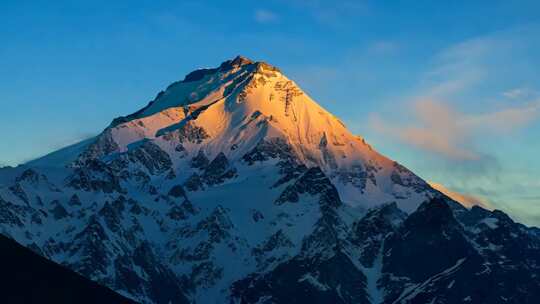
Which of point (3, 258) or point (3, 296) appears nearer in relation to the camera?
point (3, 296)

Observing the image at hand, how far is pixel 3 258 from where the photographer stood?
199250 mm

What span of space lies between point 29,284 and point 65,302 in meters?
5.46

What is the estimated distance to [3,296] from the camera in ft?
614

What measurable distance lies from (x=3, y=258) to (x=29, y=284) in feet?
19.7

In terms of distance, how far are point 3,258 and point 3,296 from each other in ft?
42.2

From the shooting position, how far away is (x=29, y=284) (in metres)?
196

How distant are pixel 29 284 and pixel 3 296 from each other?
29.4ft

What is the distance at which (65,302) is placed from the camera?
198125 mm
